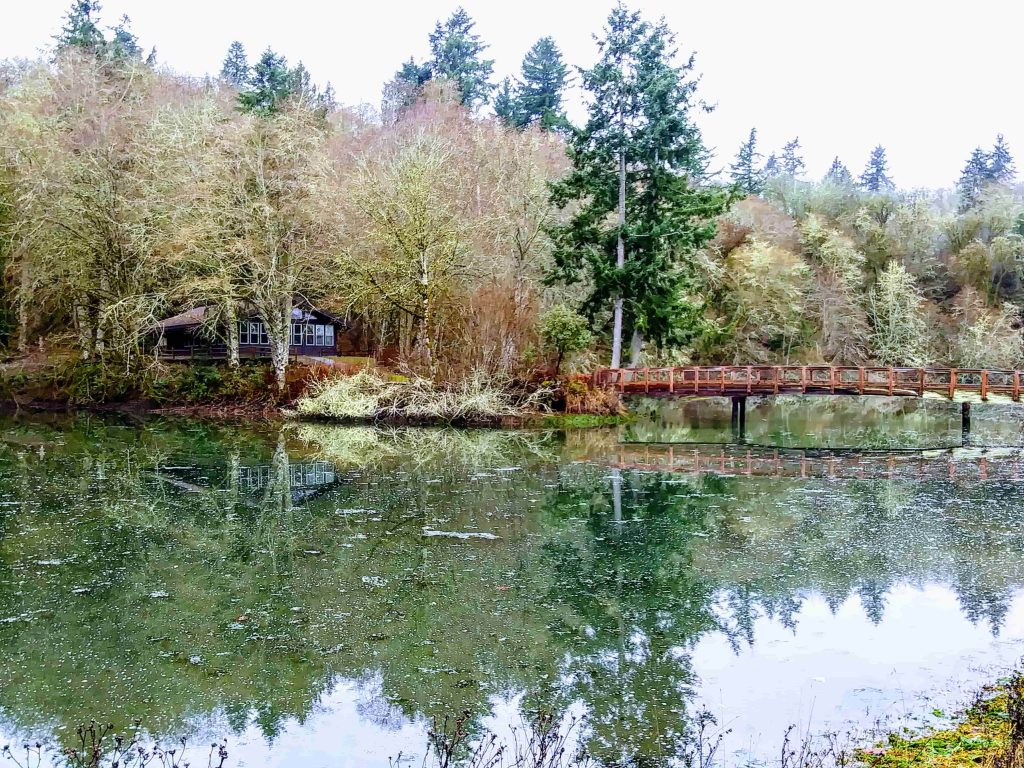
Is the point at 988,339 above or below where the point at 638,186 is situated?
below

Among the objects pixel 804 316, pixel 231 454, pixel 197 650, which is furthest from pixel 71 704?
pixel 804 316

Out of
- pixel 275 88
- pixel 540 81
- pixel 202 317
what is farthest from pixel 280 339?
pixel 540 81

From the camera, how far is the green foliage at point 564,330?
29812 mm

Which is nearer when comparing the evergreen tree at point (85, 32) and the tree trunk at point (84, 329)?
the tree trunk at point (84, 329)

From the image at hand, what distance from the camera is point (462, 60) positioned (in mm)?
58500

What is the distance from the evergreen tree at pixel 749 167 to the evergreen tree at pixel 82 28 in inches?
1493

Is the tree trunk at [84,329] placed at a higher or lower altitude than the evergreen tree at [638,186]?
lower

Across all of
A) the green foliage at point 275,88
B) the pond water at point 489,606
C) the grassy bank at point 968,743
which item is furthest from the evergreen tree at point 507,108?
the grassy bank at point 968,743

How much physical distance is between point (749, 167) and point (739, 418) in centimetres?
3469

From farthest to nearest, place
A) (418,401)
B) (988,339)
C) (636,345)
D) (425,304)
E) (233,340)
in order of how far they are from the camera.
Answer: (988,339)
(233,340)
(636,345)
(425,304)
(418,401)

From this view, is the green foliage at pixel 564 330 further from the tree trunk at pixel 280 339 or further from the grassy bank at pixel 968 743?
the grassy bank at pixel 968 743

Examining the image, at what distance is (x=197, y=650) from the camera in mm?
8117

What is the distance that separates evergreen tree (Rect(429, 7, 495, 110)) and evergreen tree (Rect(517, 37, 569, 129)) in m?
3.24

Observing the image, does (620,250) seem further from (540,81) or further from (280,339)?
(540,81)
